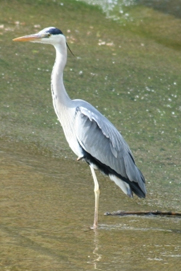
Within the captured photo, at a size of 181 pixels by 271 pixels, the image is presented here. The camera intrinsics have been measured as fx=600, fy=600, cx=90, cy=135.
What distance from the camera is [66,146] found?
24.6 feet

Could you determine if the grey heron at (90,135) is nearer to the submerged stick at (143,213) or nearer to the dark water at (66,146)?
the submerged stick at (143,213)

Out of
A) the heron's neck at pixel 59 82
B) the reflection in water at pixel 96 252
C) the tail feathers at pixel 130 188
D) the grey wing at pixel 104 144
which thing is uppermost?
the heron's neck at pixel 59 82

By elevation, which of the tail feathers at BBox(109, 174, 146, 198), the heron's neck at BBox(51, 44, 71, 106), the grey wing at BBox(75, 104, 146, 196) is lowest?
the tail feathers at BBox(109, 174, 146, 198)

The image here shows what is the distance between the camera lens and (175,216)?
5.66 m

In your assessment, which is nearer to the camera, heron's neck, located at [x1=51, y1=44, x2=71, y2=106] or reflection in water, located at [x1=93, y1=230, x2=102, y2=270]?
reflection in water, located at [x1=93, y1=230, x2=102, y2=270]

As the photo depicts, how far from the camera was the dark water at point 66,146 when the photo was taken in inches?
184

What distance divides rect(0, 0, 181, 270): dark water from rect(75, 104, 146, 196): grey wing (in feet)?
1.16

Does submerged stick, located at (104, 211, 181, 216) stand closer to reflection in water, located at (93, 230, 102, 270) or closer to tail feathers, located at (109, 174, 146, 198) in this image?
tail feathers, located at (109, 174, 146, 198)

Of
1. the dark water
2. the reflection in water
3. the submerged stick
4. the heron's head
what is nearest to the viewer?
the reflection in water

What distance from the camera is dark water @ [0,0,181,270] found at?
184 inches

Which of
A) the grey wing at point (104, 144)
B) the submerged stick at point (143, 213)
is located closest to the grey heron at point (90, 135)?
the grey wing at point (104, 144)

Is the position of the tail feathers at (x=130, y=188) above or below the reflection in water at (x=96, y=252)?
above

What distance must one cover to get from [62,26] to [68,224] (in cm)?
766

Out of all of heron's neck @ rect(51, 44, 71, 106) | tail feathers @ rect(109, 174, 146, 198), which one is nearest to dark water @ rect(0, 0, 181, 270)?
tail feathers @ rect(109, 174, 146, 198)
